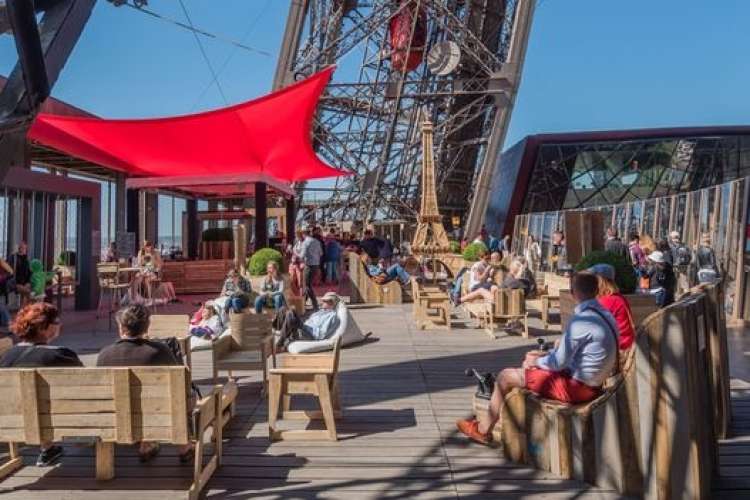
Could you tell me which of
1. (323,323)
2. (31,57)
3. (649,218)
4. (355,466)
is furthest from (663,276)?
(31,57)

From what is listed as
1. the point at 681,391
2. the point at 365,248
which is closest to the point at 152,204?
the point at 365,248

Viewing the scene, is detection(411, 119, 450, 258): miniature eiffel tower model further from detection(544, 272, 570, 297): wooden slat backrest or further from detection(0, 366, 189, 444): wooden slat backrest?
detection(0, 366, 189, 444): wooden slat backrest

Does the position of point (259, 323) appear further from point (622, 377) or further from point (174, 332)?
point (622, 377)

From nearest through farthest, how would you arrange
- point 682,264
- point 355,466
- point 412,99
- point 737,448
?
point 355,466, point 737,448, point 682,264, point 412,99

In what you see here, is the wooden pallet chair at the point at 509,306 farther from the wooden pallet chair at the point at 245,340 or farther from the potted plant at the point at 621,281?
the wooden pallet chair at the point at 245,340

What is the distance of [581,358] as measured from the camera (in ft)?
13.4

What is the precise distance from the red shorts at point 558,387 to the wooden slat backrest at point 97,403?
2156 mm

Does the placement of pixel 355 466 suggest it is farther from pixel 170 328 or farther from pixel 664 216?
pixel 664 216

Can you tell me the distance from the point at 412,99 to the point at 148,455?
101ft

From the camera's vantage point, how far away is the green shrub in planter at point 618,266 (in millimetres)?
7941

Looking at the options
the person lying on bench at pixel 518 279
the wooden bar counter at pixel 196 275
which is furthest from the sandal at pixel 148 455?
the wooden bar counter at pixel 196 275

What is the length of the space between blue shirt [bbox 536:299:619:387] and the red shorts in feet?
0.14

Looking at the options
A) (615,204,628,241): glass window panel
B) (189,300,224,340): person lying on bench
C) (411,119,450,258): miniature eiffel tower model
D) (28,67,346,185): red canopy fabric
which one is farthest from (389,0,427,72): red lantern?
(189,300,224,340): person lying on bench

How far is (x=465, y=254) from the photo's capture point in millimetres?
18297
